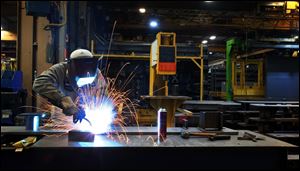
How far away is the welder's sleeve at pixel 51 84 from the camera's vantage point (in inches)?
107

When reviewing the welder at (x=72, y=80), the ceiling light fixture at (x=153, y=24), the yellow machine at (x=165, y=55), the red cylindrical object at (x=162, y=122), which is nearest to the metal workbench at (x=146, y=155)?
the red cylindrical object at (x=162, y=122)

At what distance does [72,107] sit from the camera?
252 centimetres

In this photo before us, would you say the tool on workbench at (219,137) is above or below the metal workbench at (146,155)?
above

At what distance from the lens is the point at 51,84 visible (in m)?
2.87

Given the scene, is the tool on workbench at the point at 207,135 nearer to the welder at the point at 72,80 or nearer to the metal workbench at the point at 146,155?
the metal workbench at the point at 146,155

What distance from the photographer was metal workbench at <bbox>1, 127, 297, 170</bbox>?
2236 millimetres

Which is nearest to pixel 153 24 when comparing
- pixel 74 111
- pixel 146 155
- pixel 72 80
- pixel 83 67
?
pixel 72 80

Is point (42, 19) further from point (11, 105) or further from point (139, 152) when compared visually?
point (139, 152)

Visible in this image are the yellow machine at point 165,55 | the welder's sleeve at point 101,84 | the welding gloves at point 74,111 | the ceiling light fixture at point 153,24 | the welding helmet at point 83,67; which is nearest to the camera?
the welding gloves at point 74,111

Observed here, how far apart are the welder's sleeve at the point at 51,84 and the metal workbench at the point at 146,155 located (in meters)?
Result: 0.42

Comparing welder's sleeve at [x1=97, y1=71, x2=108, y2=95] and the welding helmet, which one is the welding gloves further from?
welder's sleeve at [x1=97, y1=71, x2=108, y2=95]

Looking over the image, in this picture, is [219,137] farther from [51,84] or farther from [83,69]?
[51,84]

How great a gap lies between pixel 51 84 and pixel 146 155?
120 cm

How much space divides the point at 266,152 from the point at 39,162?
1.74 metres
